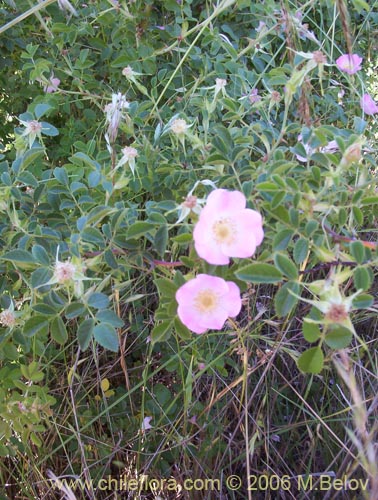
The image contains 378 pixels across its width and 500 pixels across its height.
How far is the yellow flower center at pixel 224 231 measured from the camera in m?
0.65

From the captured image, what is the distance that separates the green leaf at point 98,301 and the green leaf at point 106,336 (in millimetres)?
24

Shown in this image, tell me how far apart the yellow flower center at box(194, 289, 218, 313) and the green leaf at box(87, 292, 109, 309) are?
12 cm

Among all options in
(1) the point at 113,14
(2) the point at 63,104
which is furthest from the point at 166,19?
(2) the point at 63,104

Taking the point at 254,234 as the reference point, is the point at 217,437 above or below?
below

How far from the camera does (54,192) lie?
939 mm

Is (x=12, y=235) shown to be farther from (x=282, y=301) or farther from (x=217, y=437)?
(x=217, y=437)

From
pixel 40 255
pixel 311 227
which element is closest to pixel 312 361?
pixel 311 227

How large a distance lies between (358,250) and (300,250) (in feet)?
0.22

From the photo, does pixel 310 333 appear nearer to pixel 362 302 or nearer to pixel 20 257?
pixel 362 302

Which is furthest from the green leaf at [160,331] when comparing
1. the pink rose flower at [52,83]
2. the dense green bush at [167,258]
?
the pink rose flower at [52,83]

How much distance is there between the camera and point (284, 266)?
2.12ft

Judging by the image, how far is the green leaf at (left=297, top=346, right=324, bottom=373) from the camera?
644 mm

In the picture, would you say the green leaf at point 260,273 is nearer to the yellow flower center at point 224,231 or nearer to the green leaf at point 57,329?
the yellow flower center at point 224,231

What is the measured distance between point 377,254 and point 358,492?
498 millimetres
